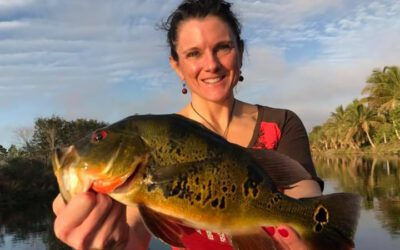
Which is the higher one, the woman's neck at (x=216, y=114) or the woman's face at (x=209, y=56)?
the woman's face at (x=209, y=56)

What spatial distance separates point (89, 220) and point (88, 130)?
39.8 meters

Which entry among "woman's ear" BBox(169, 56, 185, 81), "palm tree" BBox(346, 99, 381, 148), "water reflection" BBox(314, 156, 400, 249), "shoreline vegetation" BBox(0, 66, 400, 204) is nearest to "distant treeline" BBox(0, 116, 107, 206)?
"shoreline vegetation" BBox(0, 66, 400, 204)

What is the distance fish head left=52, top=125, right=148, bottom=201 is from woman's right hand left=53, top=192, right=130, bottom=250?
6 cm

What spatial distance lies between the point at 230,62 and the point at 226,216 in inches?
72.2

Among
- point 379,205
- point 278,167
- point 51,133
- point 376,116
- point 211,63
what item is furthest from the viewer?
point 376,116

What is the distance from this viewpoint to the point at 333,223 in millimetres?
2561

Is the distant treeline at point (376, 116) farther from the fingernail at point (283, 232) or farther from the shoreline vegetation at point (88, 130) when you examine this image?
the fingernail at point (283, 232)

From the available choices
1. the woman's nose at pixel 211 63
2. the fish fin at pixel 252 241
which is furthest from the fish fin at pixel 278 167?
the woman's nose at pixel 211 63

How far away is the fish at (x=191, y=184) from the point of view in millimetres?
2402

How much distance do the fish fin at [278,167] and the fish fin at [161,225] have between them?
0.63 metres

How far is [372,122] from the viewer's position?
271ft

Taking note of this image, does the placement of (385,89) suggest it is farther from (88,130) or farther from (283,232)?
(283,232)

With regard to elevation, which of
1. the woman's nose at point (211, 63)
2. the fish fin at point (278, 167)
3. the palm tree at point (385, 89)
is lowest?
the fish fin at point (278, 167)

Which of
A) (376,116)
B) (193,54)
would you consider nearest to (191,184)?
(193,54)
